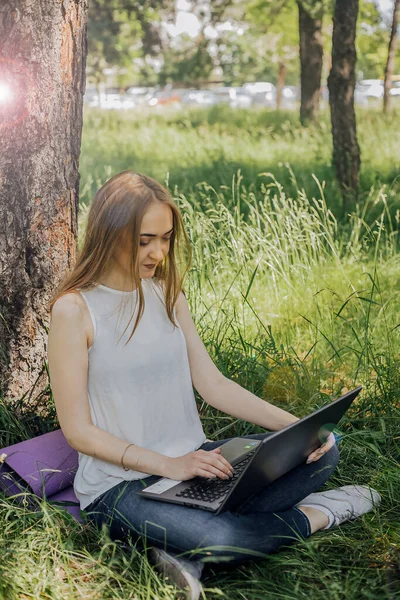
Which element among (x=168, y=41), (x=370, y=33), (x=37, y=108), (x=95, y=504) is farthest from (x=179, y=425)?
(x=168, y=41)

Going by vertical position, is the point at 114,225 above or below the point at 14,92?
below

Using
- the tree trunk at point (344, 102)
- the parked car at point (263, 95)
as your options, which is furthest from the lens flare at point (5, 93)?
the parked car at point (263, 95)

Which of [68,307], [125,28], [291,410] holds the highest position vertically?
[125,28]

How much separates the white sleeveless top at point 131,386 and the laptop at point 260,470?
0.52 feet

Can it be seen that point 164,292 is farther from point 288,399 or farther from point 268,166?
point 268,166

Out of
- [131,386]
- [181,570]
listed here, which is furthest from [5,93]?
[181,570]

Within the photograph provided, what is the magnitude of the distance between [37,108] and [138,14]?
753 inches

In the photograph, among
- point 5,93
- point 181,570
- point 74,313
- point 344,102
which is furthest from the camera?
point 344,102

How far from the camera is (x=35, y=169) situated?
3.22m

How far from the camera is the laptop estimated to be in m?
2.25

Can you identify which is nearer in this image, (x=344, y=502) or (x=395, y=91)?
(x=344, y=502)

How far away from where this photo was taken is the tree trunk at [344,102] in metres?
7.67

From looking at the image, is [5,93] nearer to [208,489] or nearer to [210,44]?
[208,489]

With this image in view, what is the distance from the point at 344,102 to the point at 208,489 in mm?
6248
